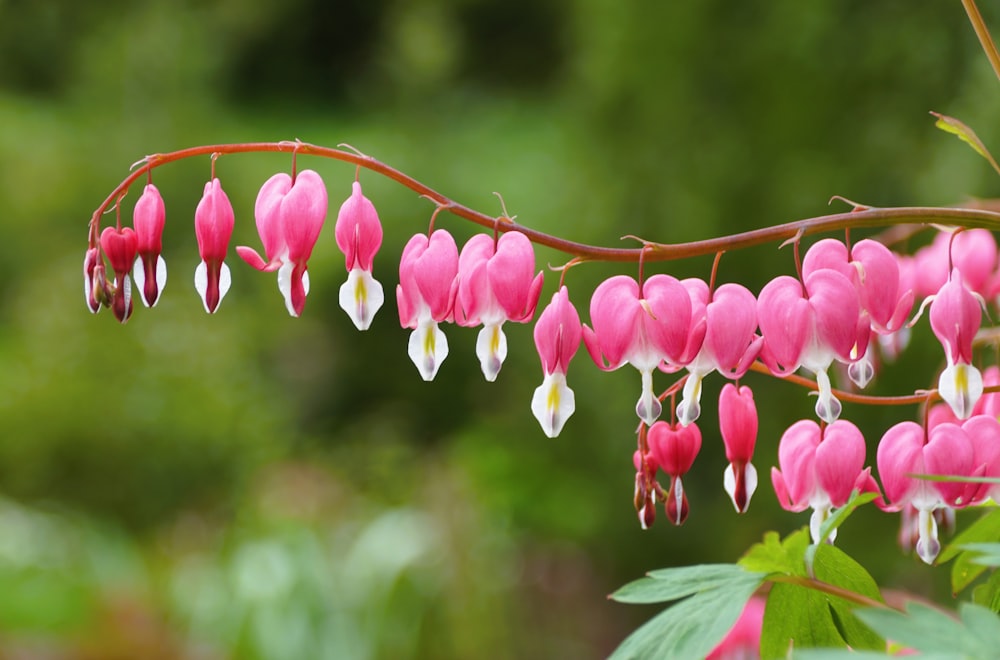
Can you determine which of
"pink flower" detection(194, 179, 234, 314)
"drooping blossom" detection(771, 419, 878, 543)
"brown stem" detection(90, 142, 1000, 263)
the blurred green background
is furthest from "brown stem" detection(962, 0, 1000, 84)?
the blurred green background

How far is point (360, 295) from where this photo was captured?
60cm

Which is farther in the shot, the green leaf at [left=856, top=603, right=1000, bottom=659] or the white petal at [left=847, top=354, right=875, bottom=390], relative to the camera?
the white petal at [left=847, top=354, right=875, bottom=390]

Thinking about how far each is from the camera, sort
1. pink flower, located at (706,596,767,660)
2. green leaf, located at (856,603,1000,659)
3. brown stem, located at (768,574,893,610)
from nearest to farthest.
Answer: green leaf, located at (856,603,1000,659), brown stem, located at (768,574,893,610), pink flower, located at (706,596,767,660)

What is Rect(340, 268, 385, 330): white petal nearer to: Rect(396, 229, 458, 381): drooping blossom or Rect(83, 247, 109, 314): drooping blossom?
Rect(396, 229, 458, 381): drooping blossom

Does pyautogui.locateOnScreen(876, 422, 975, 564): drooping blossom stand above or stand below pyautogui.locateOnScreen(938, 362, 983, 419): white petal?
below

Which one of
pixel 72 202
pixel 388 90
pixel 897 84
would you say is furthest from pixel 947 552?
pixel 388 90

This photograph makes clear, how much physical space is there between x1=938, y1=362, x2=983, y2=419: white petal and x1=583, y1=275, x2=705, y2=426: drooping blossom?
128mm

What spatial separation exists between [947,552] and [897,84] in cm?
242

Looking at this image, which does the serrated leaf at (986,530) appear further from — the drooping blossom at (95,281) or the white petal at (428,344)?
the drooping blossom at (95,281)

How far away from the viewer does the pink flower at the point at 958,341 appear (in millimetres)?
543

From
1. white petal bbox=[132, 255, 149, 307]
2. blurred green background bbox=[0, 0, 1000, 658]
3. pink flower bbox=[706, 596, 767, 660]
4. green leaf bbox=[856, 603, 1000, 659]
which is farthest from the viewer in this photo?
blurred green background bbox=[0, 0, 1000, 658]

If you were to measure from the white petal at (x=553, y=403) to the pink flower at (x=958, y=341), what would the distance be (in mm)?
197

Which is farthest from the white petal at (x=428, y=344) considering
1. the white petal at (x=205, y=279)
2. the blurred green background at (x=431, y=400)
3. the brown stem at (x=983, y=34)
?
the blurred green background at (x=431, y=400)

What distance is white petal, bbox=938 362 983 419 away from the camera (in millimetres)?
542
